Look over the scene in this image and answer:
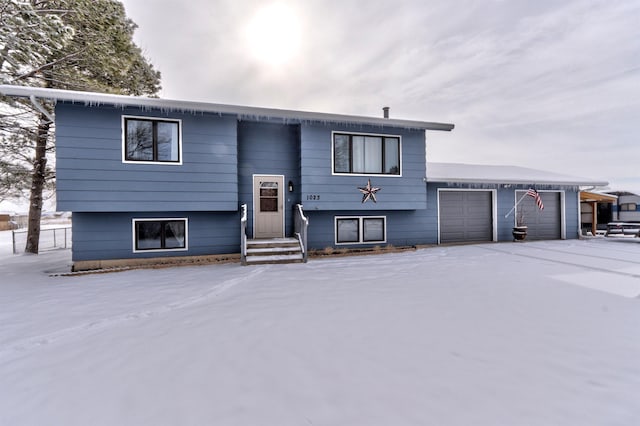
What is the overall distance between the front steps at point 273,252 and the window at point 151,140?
3243 millimetres

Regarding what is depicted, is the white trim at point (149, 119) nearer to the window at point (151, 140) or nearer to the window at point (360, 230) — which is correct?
the window at point (151, 140)

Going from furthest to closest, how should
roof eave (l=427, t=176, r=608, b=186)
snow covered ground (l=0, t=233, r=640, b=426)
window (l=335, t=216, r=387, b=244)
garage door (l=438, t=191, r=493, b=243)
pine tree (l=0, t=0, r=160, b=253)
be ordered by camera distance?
garage door (l=438, t=191, r=493, b=243) → roof eave (l=427, t=176, r=608, b=186) → window (l=335, t=216, r=387, b=244) → pine tree (l=0, t=0, r=160, b=253) → snow covered ground (l=0, t=233, r=640, b=426)

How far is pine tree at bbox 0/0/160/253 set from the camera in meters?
6.42

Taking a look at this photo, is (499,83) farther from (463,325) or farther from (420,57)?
(463,325)

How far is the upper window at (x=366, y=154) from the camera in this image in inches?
339

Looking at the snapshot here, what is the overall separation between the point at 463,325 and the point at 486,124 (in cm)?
2013

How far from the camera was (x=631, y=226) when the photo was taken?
483 inches

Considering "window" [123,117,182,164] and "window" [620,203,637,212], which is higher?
"window" [123,117,182,164]

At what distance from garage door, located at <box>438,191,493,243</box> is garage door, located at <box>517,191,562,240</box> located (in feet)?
5.81

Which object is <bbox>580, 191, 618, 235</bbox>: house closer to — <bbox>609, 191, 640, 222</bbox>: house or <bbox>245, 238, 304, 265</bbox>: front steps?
<bbox>609, 191, 640, 222</bbox>: house

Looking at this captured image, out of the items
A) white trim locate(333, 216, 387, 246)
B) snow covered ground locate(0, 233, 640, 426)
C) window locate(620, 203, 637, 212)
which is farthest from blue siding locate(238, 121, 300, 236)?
window locate(620, 203, 637, 212)

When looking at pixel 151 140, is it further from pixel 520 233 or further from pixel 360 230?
pixel 520 233

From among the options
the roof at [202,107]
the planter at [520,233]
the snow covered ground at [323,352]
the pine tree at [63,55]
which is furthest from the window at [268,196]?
the planter at [520,233]

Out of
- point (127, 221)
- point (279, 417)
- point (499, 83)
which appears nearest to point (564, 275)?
point (279, 417)
